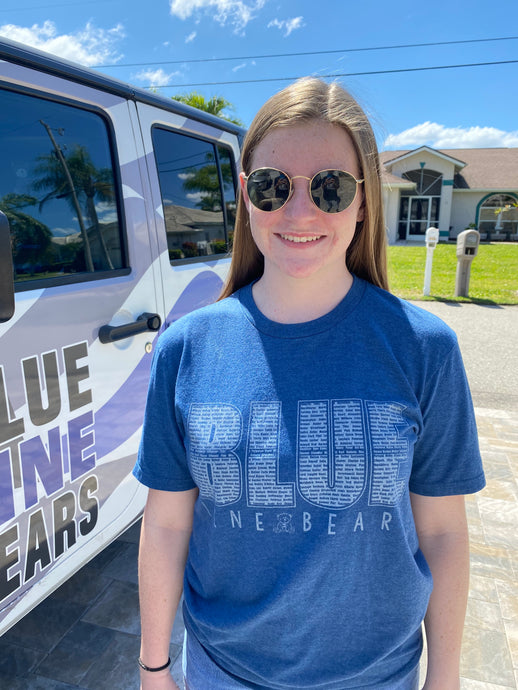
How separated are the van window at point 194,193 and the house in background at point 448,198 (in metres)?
26.3

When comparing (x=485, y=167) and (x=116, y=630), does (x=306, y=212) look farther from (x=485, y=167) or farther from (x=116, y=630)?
(x=485, y=167)

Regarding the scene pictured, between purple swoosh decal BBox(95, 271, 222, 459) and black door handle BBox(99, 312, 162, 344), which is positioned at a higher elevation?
black door handle BBox(99, 312, 162, 344)

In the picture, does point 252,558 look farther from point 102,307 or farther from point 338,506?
point 102,307

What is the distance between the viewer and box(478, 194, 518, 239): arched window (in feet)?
97.6

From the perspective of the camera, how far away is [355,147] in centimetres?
107

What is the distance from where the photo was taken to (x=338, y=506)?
0.95 meters

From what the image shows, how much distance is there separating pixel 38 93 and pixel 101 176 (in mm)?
377

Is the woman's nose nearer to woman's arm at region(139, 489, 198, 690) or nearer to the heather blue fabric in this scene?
woman's arm at region(139, 489, 198, 690)

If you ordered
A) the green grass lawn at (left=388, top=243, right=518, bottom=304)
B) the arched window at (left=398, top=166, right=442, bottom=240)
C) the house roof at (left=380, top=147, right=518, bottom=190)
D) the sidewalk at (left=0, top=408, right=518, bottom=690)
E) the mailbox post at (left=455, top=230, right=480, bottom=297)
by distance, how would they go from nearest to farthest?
the sidewalk at (left=0, top=408, right=518, bottom=690)
the mailbox post at (left=455, top=230, right=480, bottom=297)
the green grass lawn at (left=388, top=243, right=518, bottom=304)
the arched window at (left=398, top=166, right=442, bottom=240)
the house roof at (left=380, top=147, right=518, bottom=190)

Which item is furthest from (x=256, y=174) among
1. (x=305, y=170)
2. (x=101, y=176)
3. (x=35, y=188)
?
(x=101, y=176)

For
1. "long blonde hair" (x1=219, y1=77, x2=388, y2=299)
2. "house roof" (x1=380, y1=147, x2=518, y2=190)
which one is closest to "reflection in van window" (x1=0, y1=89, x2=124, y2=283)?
"long blonde hair" (x1=219, y1=77, x2=388, y2=299)

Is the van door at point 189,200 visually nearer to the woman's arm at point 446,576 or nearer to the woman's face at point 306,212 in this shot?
the woman's face at point 306,212

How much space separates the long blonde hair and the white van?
1.92 feet

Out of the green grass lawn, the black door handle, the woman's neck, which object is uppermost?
the woman's neck
